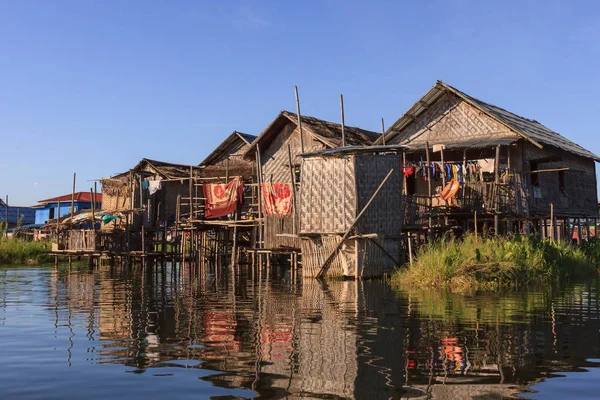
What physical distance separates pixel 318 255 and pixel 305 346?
9459 mm

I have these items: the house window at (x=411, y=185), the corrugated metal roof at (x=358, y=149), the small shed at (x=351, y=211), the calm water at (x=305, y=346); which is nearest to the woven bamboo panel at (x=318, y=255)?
the small shed at (x=351, y=211)

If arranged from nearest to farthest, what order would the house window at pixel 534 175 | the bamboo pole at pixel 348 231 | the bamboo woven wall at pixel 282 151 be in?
the bamboo pole at pixel 348 231 → the house window at pixel 534 175 → the bamboo woven wall at pixel 282 151

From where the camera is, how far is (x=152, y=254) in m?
24.7

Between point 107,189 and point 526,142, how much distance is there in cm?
1743

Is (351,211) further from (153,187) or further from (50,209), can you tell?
(50,209)

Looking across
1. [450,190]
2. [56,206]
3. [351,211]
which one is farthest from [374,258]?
[56,206]

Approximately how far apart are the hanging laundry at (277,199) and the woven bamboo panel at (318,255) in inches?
112

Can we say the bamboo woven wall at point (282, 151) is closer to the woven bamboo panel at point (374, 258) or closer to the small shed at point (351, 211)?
the small shed at point (351, 211)

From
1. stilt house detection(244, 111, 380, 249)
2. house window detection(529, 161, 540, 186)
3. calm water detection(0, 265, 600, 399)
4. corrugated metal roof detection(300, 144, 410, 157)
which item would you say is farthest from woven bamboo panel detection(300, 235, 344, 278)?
house window detection(529, 161, 540, 186)

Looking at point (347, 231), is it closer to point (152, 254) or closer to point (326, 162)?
point (326, 162)

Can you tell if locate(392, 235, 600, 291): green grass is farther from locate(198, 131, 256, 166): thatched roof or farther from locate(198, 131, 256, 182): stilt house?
locate(198, 131, 256, 166): thatched roof

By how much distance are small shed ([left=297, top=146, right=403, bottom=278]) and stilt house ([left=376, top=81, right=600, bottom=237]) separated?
1.66 metres

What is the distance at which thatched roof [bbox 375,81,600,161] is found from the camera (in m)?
19.0

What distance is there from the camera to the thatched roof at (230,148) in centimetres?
2820
